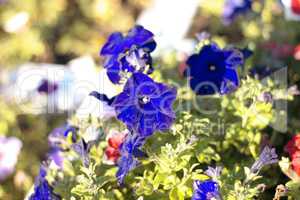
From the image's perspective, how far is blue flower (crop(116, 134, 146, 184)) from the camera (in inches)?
49.0

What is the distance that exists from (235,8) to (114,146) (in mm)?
1143

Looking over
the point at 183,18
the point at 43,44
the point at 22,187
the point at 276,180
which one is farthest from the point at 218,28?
the point at 276,180

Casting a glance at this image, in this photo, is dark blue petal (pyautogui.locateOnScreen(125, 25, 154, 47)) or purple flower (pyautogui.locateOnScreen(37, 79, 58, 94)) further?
purple flower (pyautogui.locateOnScreen(37, 79, 58, 94))

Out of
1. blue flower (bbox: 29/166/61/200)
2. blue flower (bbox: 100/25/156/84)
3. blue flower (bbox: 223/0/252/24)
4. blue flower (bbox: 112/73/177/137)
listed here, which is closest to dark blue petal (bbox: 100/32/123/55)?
blue flower (bbox: 100/25/156/84)

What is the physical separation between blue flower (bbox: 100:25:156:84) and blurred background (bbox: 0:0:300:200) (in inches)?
11.2

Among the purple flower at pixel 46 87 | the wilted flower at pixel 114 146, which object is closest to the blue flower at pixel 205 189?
the wilted flower at pixel 114 146

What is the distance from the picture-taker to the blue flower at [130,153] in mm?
1245

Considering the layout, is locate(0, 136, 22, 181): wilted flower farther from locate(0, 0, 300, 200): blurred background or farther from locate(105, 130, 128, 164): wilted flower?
locate(105, 130, 128, 164): wilted flower

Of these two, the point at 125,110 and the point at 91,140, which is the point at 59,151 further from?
the point at 125,110

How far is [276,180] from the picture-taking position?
145 centimetres

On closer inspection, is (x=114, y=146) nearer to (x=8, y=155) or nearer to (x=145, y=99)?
(x=145, y=99)

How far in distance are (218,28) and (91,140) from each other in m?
1.50

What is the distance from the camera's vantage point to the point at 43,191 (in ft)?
4.56

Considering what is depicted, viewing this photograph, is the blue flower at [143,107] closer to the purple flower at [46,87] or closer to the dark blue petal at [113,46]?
the dark blue petal at [113,46]
